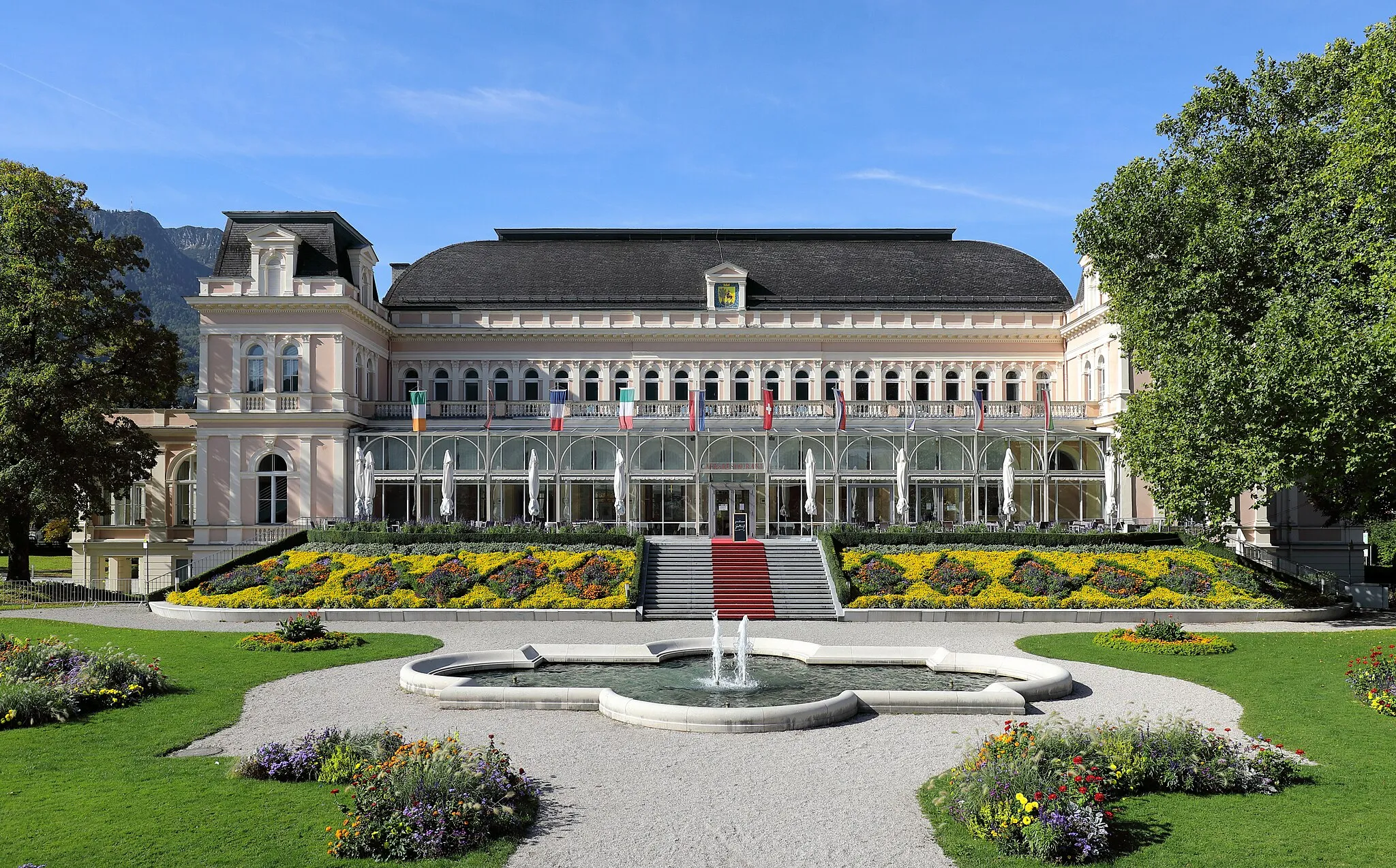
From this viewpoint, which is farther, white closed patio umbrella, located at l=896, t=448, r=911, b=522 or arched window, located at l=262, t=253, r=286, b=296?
arched window, located at l=262, t=253, r=286, b=296

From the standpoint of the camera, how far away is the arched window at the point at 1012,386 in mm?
52844

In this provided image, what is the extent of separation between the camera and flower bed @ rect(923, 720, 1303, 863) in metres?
10.2

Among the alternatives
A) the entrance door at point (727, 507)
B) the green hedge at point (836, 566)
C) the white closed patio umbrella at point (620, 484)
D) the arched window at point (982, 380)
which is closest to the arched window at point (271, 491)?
the white closed patio umbrella at point (620, 484)

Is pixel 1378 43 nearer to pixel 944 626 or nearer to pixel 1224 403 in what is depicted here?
pixel 1224 403

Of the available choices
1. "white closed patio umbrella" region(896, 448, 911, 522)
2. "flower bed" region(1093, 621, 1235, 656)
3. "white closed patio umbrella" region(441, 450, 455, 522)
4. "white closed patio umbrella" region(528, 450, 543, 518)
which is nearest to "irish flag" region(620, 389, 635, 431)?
"white closed patio umbrella" region(528, 450, 543, 518)

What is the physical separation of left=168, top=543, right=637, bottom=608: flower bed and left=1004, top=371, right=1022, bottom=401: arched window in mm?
26455

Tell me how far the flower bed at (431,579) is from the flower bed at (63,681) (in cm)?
1241

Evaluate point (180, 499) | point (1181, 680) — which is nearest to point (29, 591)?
point (180, 499)

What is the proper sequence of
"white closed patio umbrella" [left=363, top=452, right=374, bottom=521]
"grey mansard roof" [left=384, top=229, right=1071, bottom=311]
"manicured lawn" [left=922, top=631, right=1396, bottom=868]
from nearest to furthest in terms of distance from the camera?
"manicured lawn" [left=922, top=631, right=1396, bottom=868]
"white closed patio umbrella" [left=363, top=452, right=374, bottom=521]
"grey mansard roof" [left=384, top=229, right=1071, bottom=311]

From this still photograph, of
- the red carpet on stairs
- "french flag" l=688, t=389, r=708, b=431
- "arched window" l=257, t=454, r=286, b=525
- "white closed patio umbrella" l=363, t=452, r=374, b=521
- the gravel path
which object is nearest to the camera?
the gravel path

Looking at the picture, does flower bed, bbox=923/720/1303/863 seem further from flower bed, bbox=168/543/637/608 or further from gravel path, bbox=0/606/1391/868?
flower bed, bbox=168/543/637/608

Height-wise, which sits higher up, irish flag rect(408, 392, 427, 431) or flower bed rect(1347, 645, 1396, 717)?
irish flag rect(408, 392, 427, 431)

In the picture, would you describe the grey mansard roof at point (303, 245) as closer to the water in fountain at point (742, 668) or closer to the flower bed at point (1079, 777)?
the water in fountain at point (742, 668)

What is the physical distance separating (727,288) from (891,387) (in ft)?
33.8
